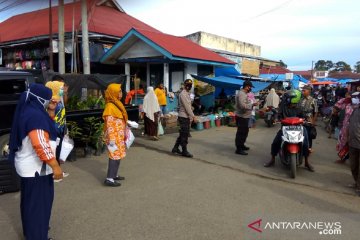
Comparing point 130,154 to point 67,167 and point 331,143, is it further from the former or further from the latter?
point 331,143

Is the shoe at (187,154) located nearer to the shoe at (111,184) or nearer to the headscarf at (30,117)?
the shoe at (111,184)

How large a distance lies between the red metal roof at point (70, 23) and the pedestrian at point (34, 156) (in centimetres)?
1179

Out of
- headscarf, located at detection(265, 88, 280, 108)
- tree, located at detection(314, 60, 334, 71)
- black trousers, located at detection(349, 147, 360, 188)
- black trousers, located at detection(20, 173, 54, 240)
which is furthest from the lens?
tree, located at detection(314, 60, 334, 71)

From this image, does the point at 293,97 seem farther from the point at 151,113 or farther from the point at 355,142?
the point at 151,113

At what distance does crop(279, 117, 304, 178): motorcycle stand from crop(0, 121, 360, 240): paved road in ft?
0.96

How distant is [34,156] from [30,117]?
407mm

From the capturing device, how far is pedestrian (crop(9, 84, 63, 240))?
3076 millimetres

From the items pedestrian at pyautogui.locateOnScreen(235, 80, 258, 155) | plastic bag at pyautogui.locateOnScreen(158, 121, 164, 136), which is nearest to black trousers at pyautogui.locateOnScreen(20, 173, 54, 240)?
pedestrian at pyautogui.locateOnScreen(235, 80, 258, 155)

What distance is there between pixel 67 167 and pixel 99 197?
2050 mm

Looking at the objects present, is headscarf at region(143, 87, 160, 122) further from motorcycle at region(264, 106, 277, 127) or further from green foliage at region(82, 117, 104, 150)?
motorcycle at region(264, 106, 277, 127)

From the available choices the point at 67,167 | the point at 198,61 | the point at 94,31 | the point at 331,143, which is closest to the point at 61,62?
the point at 94,31

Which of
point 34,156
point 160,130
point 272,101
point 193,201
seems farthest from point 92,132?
point 272,101

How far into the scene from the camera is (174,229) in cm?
387

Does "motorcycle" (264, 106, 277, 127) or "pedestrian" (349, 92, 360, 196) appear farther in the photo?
"motorcycle" (264, 106, 277, 127)
